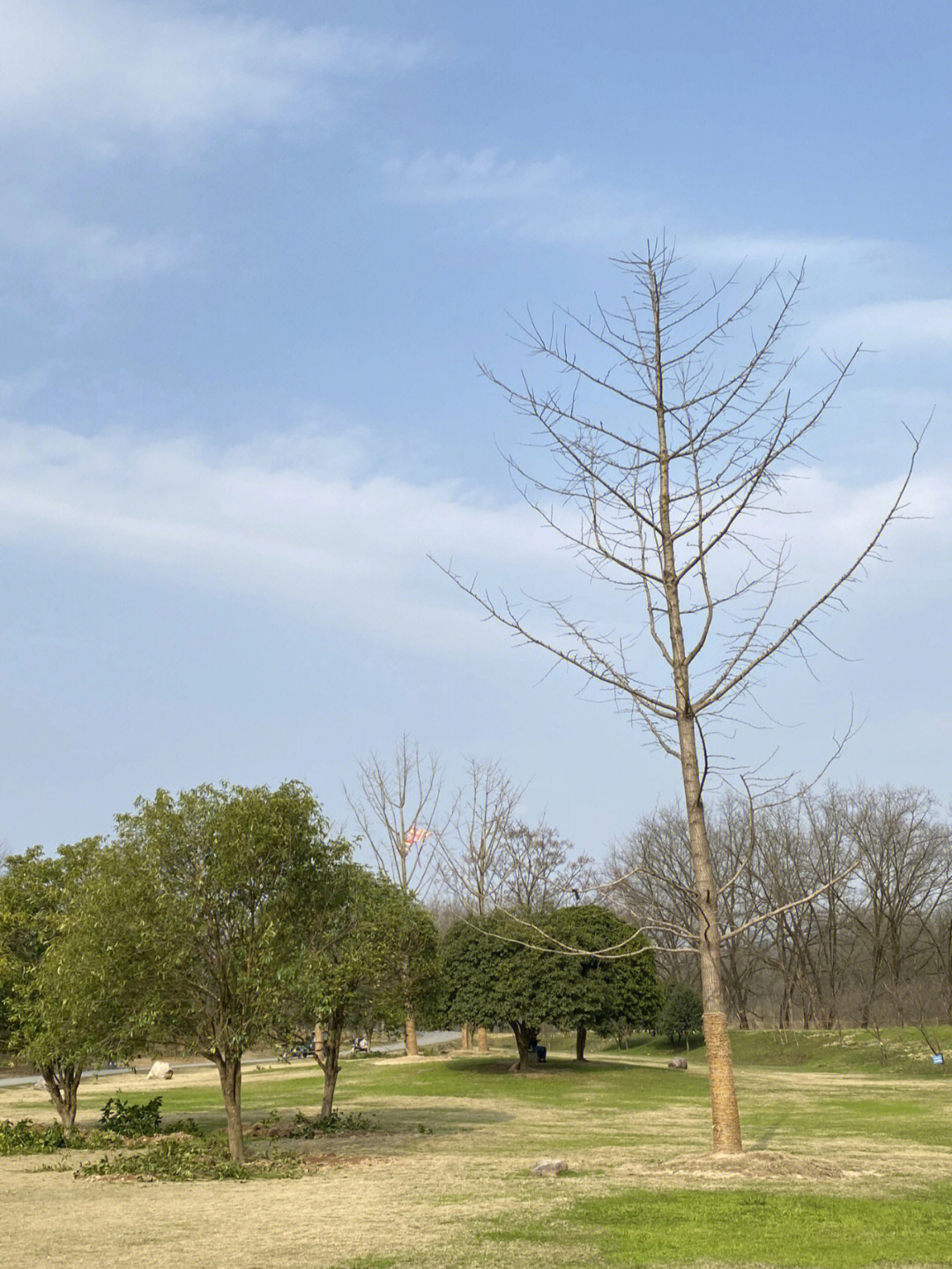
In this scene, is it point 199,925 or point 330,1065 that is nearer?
point 199,925

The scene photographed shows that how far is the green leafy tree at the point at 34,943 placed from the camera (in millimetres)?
19719

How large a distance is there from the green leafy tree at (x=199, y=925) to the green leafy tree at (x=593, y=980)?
62.9 ft

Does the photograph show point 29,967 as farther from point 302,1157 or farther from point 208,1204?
point 208,1204

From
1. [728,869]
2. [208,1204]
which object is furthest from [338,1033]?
[728,869]

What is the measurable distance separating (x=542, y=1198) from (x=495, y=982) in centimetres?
2441

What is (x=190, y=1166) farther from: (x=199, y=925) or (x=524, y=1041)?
(x=524, y=1041)

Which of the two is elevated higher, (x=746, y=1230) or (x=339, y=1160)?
(x=746, y=1230)

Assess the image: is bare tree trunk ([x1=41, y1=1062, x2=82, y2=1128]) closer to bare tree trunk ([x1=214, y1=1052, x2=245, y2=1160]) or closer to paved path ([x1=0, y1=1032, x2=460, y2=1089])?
bare tree trunk ([x1=214, y1=1052, x2=245, y2=1160])

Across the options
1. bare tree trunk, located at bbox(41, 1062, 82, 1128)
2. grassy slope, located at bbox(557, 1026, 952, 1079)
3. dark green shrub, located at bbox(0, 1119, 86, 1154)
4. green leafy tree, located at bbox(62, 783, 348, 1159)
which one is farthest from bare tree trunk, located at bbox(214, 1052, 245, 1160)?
grassy slope, located at bbox(557, 1026, 952, 1079)

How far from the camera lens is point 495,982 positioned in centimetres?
3638

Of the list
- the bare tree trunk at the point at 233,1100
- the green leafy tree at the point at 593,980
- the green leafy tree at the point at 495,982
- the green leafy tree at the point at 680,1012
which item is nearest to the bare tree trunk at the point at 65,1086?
the bare tree trunk at the point at 233,1100

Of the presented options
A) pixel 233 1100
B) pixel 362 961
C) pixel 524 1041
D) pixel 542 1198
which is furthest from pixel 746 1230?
pixel 524 1041

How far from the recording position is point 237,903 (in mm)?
17156

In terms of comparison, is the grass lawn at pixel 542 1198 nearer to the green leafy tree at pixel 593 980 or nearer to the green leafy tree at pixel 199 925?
the green leafy tree at pixel 199 925
